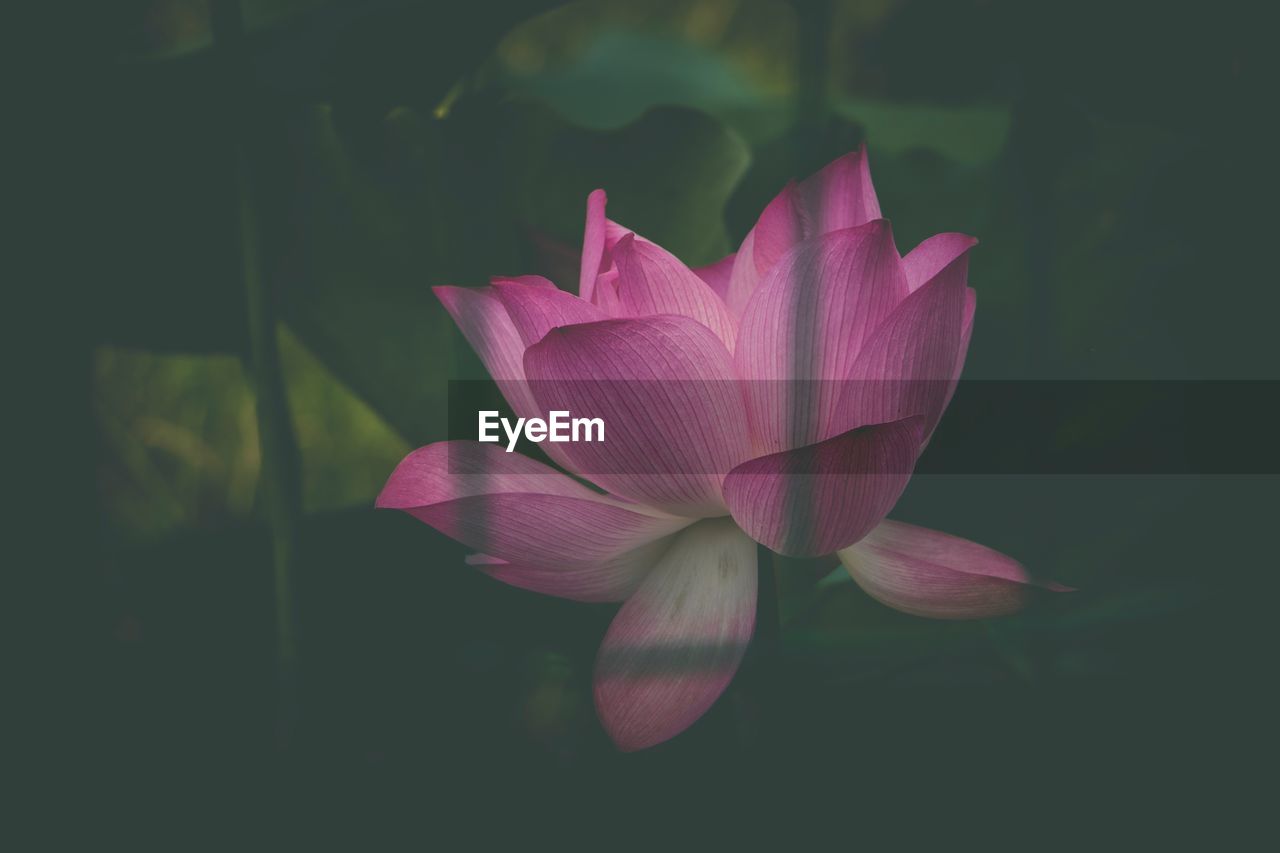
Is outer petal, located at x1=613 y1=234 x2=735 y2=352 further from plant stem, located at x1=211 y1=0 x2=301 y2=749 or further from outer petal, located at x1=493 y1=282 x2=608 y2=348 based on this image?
plant stem, located at x1=211 y1=0 x2=301 y2=749

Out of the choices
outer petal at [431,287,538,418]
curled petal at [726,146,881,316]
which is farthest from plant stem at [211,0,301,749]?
curled petal at [726,146,881,316]

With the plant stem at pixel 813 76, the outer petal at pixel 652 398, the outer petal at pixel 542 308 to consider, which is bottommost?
the outer petal at pixel 652 398

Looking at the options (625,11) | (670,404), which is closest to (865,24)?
(625,11)

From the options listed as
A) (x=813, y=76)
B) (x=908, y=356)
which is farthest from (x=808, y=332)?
(x=813, y=76)

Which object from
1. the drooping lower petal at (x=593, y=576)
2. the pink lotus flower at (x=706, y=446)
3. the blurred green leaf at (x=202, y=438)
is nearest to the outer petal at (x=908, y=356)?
the pink lotus flower at (x=706, y=446)

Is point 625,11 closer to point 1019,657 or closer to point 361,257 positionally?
point 361,257

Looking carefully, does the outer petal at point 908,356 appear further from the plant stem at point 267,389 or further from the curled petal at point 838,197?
the plant stem at point 267,389
